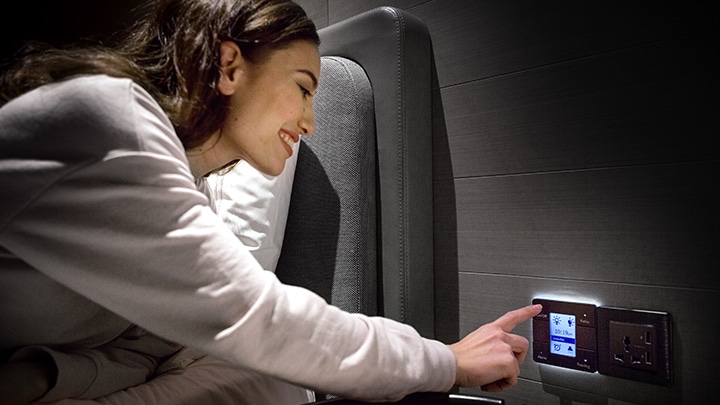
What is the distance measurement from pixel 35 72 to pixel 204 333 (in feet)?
1.59

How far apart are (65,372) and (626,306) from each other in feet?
3.16

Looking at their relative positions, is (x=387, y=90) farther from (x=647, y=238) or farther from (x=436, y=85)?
(x=647, y=238)

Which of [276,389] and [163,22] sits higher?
[163,22]

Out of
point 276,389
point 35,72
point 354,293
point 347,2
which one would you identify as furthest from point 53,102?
point 347,2

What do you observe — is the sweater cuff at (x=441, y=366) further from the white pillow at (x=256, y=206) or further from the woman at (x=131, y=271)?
the white pillow at (x=256, y=206)

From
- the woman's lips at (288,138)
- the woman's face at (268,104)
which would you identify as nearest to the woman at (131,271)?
the woman's face at (268,104)

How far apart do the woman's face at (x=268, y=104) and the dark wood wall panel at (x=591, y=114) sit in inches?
16.5

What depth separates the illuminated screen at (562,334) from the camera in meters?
1.19

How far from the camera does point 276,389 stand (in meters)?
0.97

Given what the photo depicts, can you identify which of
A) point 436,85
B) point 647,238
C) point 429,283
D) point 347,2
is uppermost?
point 347,2

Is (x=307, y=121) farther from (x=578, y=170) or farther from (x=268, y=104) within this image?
(x=578, y=170)

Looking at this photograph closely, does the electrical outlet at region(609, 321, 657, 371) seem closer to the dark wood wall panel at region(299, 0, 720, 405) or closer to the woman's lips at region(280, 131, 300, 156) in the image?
the dark wood wall panel at region(299, 0, 720, 405)

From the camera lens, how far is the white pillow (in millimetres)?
1499

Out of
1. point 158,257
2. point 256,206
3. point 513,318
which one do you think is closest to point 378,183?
point 256,206
